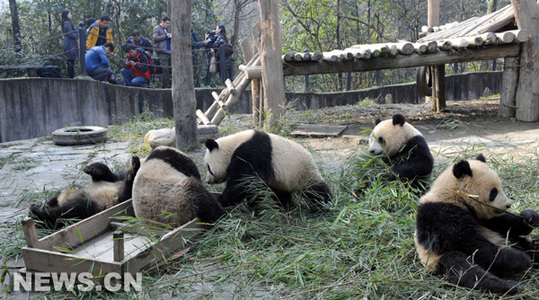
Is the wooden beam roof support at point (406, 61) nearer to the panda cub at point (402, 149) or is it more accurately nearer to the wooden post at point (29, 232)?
the panda cub at point (402, 149)

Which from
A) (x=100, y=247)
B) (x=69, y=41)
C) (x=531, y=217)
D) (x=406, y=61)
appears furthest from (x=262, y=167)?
(x=69, y=41)

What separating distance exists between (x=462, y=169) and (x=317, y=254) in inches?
40.8

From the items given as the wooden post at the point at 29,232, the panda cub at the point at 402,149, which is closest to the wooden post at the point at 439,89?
the panda cub at the point at 402,149

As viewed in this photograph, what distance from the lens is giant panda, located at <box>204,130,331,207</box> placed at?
4.09 meters

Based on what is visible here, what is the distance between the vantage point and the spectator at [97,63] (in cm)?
1135

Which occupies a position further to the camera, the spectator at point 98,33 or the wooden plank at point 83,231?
the spectator at point 98,33

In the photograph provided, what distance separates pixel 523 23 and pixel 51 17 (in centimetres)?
1233

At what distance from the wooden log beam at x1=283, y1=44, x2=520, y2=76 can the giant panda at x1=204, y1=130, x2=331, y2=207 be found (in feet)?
14.2

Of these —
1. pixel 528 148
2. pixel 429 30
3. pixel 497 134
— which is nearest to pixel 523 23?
pixel 497 134

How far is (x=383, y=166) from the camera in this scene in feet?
14.3

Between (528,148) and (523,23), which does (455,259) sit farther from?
(523,23)

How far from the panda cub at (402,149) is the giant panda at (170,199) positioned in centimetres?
157

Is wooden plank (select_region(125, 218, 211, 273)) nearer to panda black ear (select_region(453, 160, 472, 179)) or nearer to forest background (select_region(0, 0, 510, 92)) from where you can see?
panda black ear (select_region(453, 160, 472, 179))

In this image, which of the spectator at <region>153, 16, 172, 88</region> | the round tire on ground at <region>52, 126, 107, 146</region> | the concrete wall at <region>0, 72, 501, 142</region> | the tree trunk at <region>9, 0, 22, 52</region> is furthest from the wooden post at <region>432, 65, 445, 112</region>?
the tree trunk at <region>9, 0, 22, 52</region>
